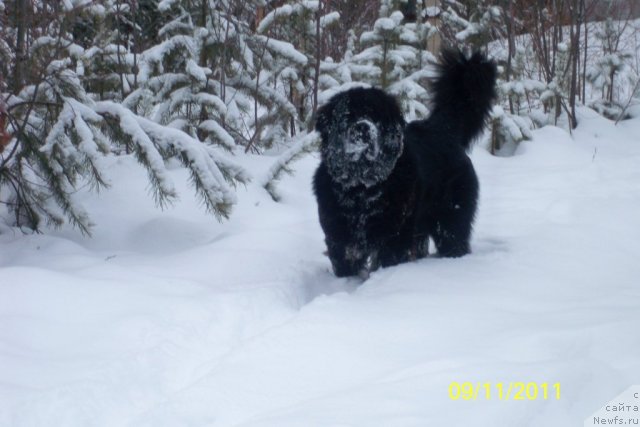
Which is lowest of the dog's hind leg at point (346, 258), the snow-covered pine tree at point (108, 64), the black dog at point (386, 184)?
the dog's hind leg at point (346, 258)

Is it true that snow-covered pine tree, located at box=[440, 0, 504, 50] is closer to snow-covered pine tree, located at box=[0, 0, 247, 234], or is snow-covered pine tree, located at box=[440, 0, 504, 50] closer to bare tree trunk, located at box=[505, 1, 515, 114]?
bare tree trunk, located at box=[505, 1, 515, 114]

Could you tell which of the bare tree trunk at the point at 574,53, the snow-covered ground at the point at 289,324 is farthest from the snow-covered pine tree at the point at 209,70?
the bare tree trunk at the point at 574,53

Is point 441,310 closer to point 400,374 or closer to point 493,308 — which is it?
point 493,308

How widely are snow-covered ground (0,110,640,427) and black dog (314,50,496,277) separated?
0.26 meters

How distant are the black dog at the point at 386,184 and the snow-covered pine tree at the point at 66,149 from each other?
812mm

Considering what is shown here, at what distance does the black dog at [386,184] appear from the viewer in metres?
4.39

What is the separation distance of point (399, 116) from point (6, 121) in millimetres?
2734

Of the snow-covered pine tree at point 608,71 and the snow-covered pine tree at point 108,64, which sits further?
the snow-covered pine tree at point 608,71

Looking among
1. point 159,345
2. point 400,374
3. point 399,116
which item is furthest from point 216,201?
point 400,374

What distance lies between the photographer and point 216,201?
4617mm

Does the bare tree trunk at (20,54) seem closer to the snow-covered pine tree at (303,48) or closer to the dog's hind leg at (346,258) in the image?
the dog's hind leg at (346,258)

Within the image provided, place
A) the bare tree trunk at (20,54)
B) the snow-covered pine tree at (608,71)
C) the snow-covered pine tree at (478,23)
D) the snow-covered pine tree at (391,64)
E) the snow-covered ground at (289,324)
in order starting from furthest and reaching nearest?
the snow-covered pine tree at (608,71), the snow-covered pine tree at (478,23), the snow-covered pine tree at (391,64), the bare tree trunk at (20,54), the snow-covered ground at (289,324)

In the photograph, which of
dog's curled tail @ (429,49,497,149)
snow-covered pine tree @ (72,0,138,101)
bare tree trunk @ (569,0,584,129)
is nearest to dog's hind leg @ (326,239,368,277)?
dog's curled tail @ (429,49,497,149)

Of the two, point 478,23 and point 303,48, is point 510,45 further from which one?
point 303,48
